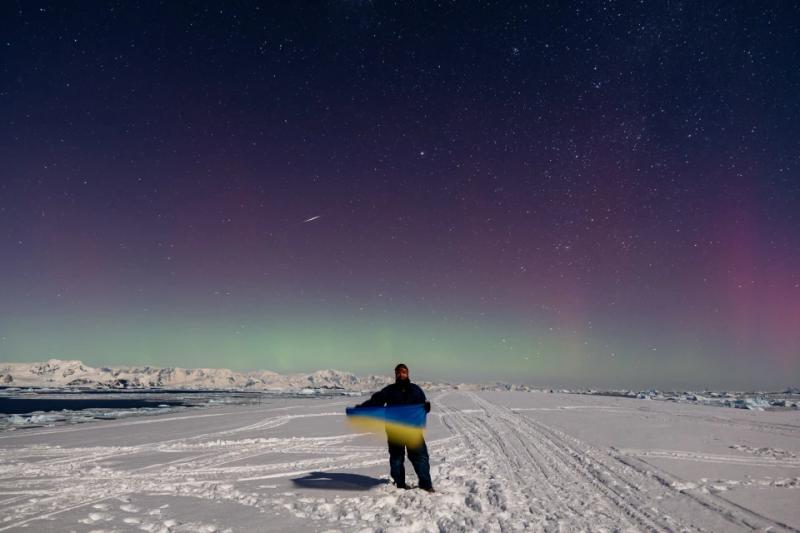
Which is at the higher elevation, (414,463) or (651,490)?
(414,463)

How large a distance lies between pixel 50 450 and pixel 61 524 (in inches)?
390

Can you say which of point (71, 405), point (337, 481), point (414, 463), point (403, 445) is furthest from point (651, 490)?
point (71, 405)

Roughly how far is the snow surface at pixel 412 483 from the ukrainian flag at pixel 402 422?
3.00 feet

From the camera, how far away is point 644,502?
7250mm

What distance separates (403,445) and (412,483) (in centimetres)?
112

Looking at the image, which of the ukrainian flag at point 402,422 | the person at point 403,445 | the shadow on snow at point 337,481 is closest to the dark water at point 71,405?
the shadow on snow at point 337,481

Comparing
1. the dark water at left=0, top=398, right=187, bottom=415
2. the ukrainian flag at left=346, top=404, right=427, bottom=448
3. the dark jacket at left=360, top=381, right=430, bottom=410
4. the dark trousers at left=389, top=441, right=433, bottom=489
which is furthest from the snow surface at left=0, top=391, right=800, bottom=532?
the dark water at left=0, top=398, right=187, bottom=415

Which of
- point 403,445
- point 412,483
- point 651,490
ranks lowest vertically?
point 651,490

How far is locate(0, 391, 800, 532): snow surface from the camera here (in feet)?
20.6

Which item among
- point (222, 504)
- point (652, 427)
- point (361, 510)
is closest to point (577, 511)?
point (361, 510)

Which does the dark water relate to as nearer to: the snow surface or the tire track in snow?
the snow surface

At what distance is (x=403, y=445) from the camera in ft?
26.3

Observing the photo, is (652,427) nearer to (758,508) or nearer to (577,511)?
(758,508)

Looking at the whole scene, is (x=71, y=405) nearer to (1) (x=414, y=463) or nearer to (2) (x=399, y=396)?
(2) (x=399, y=396)
